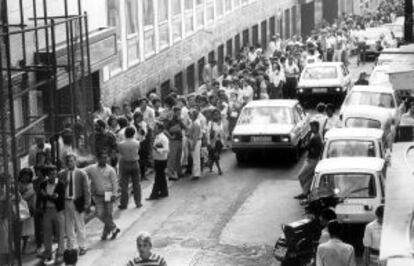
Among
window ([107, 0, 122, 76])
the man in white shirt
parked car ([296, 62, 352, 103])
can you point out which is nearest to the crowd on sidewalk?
parked car ([296, 62, 352, 103])

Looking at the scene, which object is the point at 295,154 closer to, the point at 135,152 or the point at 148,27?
the point at 135,152

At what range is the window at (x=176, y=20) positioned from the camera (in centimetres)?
3612

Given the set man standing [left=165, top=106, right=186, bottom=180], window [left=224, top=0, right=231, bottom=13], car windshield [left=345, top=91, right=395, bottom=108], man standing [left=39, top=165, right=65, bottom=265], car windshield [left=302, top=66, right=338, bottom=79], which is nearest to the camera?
man standing [left=39, top=165, right=65, bottom=265]

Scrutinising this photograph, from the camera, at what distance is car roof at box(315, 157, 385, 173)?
18.5 m

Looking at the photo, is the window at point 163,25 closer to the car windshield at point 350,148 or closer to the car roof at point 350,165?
the car windshield at point 350,148

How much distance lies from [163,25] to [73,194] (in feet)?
59.0

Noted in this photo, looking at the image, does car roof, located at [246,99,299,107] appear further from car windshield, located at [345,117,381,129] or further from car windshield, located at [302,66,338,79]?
car windshield, located at [302,66,338,79]

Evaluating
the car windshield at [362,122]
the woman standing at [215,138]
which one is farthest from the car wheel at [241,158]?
the car windshield at [362,122]

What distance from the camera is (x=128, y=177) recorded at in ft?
67.8

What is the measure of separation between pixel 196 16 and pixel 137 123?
16.8 meters

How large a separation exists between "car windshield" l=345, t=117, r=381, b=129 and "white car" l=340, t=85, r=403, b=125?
67.4 inches

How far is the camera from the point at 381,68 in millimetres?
32281

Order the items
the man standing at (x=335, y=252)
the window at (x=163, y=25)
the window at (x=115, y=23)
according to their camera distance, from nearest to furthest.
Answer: the man standing at (x=335, y=252) → the window at (x=115, y=23) → the window at (x=163, y=25)

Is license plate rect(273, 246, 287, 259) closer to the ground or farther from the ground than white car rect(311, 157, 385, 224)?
closer to the ground
